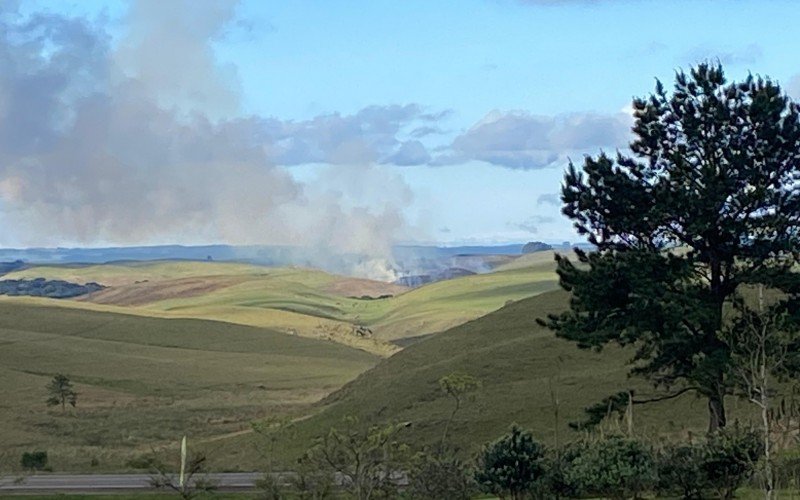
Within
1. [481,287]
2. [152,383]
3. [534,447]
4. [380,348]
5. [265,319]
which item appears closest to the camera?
[534,447]

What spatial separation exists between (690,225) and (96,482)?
19828mm

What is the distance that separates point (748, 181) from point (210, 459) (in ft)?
88.7

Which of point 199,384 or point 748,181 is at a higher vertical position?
point 748,181

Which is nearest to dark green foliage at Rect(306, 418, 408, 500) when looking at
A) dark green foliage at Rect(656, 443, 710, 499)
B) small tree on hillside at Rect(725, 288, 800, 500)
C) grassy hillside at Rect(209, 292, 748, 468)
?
dark green foliage at Rect(656, 443, 710, 499)

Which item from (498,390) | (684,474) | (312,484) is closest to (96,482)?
(312,484)

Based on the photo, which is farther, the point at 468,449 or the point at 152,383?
the point at 152,383

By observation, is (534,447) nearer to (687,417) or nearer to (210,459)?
(687,417)

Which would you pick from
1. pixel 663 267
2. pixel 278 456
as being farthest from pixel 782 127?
pixel 278 456

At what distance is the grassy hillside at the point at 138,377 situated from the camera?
200ft

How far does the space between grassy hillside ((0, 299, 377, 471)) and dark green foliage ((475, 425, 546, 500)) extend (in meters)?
21.2

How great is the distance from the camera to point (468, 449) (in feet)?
148

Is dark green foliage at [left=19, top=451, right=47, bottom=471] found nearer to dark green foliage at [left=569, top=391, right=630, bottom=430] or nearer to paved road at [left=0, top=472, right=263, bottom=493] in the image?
paved road at [left=0, top=472, right=263, bottom=493]

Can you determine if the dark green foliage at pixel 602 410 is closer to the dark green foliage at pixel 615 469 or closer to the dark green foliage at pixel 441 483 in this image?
the dark green foliage at pixel 441 483

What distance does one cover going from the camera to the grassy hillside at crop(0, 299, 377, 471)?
60938 mm
